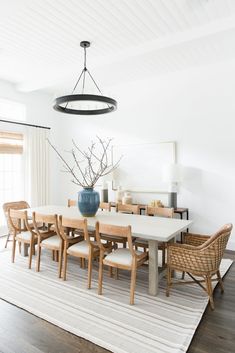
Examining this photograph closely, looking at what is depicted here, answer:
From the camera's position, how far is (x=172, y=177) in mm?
4449

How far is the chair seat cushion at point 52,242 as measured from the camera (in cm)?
326

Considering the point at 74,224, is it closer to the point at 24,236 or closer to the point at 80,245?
the point at 80,245

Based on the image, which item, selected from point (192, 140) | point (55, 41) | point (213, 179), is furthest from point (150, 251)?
point (55, 41)

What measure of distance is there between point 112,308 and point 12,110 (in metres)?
4.54

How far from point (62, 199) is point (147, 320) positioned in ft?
14.7

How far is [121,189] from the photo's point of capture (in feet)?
17.3

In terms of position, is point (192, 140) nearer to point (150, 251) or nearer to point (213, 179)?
point (213, 179)

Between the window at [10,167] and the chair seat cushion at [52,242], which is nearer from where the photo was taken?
the chair seat cushion at [52,242]

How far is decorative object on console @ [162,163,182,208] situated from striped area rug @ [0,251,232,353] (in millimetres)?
1527

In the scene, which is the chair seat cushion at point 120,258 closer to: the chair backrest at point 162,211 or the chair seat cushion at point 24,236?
the chair backrest at point 162,211

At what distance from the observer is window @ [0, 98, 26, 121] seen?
17.0ft

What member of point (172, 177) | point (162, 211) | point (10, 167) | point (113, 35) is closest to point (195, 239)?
point (162, 211)

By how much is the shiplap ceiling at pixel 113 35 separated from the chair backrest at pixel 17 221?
7.76ft

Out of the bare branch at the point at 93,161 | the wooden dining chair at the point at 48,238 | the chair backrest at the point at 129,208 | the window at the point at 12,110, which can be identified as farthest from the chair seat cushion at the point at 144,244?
the window at the point at 12,110
